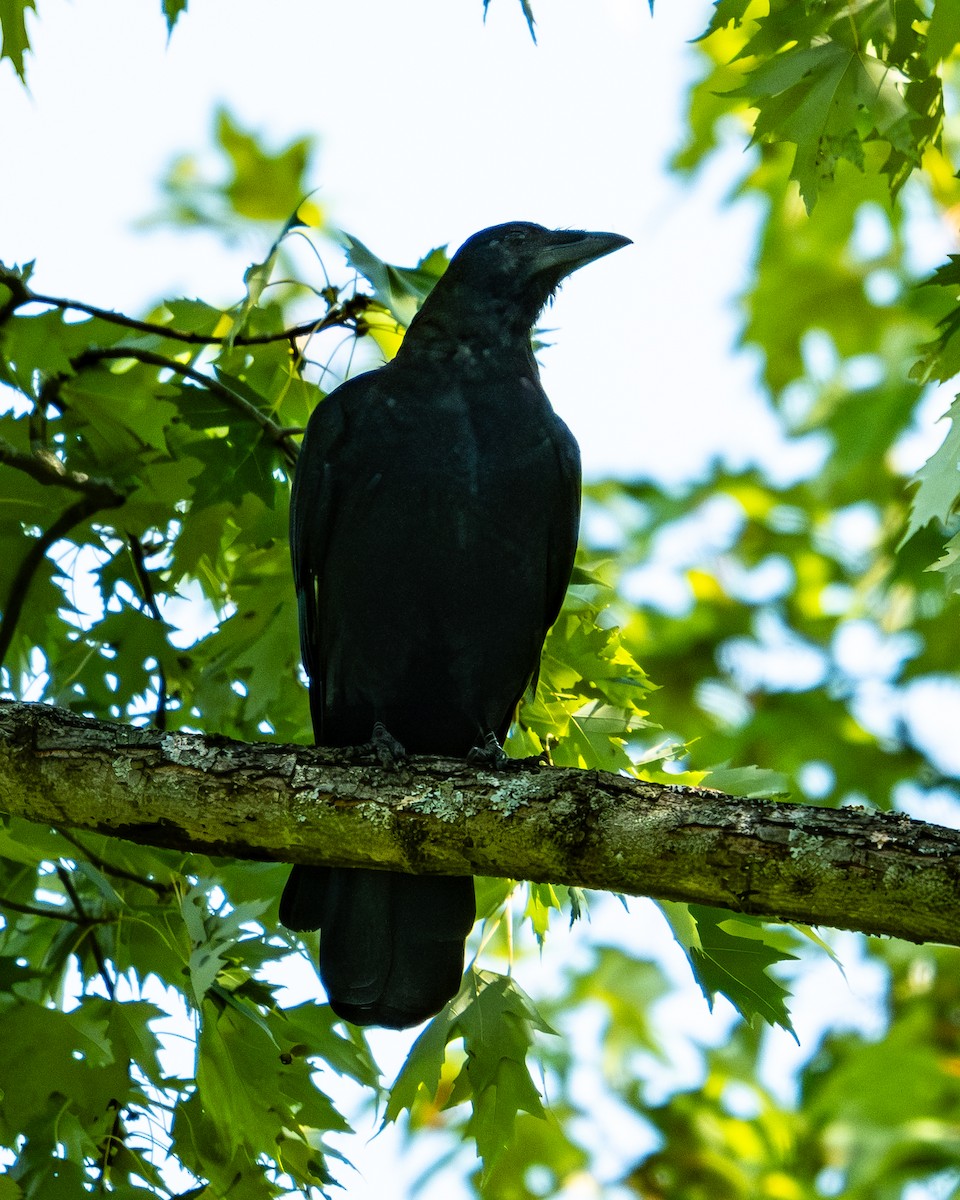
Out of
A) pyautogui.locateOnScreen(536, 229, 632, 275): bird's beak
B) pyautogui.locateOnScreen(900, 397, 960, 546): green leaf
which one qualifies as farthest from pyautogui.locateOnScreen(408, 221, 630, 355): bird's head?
pyautogui.locateOnScreen(900, 397, 960, 546): green leaf

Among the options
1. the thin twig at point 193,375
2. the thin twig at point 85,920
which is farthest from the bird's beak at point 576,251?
the thin twig at point 85,920

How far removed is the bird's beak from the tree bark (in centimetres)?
226

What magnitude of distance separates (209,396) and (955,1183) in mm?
5308

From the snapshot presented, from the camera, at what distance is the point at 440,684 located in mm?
4227

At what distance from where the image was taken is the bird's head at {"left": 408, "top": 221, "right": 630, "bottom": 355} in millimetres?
4574

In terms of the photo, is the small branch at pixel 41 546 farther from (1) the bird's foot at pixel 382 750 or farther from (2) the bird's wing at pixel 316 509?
(1) the bird's foot at pixel 382 750

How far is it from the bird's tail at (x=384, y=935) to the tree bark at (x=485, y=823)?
2.23ft

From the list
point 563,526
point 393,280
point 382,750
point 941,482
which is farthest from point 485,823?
point 393,280

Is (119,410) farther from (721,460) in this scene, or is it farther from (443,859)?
(721,460)

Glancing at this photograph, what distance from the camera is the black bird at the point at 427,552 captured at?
4.08 m

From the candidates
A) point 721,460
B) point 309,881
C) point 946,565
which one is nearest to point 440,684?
point 309,881

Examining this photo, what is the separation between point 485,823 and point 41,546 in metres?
1.59

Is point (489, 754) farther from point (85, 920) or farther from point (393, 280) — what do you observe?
point (393, 280)

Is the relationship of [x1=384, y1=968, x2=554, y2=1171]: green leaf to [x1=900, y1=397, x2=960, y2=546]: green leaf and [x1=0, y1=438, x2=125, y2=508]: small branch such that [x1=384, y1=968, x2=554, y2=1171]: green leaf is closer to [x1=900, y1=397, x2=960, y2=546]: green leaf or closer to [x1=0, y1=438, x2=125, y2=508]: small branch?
[x1=900, y1=397, x2=960, y2=546]: green leaf
